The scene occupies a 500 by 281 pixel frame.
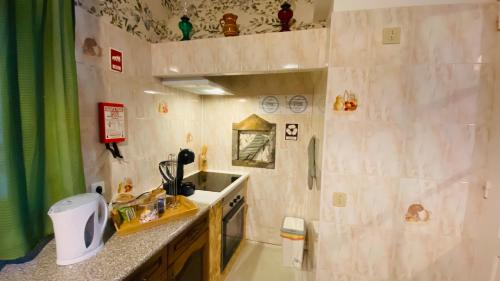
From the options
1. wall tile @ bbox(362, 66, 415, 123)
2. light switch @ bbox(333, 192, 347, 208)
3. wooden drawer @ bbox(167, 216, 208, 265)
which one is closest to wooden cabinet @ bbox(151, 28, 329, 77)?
wall tile @ bbox(362, 66, 415, 123)

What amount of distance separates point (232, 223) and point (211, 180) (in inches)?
18.9

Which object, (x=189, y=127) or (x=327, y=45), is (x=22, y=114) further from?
(x=327, y=45)

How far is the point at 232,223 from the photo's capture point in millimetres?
1897

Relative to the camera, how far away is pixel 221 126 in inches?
94.1

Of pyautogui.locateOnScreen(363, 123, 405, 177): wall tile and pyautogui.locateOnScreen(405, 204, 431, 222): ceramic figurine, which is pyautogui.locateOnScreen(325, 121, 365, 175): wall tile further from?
pyautogui.locateOnScreen(405, 204, 431, 222): ceramic figurine

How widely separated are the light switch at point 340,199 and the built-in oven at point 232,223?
3.01ft

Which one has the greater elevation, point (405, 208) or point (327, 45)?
point (327, 45)

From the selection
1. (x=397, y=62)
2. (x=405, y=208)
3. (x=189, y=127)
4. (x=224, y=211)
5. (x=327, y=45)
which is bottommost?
(x=224, y=211)

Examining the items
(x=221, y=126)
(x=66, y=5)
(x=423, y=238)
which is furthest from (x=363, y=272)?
(x=66, y=5)

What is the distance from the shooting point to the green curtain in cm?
73

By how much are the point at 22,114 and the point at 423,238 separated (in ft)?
6.83

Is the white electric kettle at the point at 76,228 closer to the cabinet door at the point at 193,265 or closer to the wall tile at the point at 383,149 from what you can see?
the cabinet door at the point at 193,265

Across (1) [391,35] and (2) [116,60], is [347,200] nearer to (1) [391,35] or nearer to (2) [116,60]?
(1) [391,35]

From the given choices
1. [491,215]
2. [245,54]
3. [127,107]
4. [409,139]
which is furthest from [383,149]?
[127,107]
